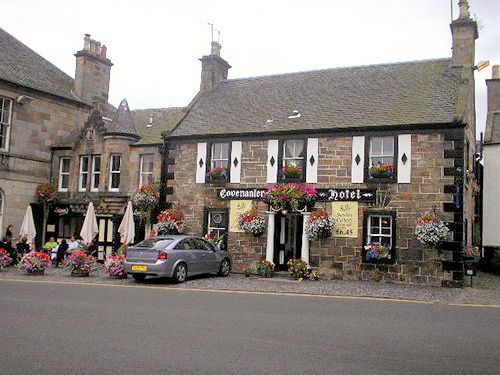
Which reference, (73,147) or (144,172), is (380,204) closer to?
(144,172)

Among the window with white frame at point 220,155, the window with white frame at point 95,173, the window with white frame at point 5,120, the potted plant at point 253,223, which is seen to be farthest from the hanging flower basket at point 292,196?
the window with white frame at point 5,120

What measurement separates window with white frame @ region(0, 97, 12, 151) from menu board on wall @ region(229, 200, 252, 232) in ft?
36.7

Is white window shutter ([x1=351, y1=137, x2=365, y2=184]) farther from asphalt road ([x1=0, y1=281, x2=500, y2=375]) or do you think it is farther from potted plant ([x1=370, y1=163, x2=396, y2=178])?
asphalt road ([x1=0, y1=281, x2=500, y2=375])

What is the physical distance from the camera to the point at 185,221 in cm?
2206

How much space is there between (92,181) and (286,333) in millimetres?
18439

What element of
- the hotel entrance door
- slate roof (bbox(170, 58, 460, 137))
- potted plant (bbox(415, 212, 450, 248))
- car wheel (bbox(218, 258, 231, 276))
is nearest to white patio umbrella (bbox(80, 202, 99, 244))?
slate roof (bbox(170, 58, 460, 137))

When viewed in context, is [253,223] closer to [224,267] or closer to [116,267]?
[224,267]

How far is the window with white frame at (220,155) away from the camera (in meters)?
21.9

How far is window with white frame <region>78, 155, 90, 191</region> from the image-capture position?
997 inches

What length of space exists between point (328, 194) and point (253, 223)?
9.81ft

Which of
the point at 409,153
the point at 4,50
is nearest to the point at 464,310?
the point at 409,153

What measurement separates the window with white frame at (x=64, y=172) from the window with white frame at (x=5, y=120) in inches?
108

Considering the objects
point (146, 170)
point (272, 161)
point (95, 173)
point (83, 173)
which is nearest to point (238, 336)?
point (272, 161)

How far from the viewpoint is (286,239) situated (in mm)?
21328
